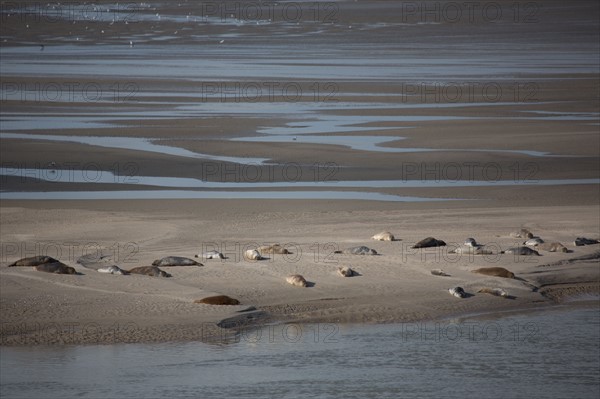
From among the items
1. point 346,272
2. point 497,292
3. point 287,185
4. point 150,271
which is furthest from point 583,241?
point 287,185

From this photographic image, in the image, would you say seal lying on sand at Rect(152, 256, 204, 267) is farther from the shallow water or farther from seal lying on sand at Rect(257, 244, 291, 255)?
the shallow water

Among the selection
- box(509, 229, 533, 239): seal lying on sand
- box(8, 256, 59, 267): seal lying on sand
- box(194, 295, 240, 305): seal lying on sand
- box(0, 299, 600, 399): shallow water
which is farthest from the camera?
box(509, 229, 533, 239): seal lying on sand

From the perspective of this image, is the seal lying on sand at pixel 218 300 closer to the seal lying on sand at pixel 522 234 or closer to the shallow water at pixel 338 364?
the shallow water at pixel 338 364

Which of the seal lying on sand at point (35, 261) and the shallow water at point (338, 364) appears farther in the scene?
the seal lying on sand at point (35, 261)

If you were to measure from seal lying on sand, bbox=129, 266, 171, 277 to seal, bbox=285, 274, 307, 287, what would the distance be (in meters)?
1.02

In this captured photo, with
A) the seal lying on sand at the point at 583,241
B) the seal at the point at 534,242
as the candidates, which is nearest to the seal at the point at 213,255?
the seal at the point at 534,242

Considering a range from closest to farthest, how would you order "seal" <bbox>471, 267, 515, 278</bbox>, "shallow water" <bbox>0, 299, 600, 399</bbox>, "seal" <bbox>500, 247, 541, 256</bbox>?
1. "shallow water" <bbox>0, 299, 600, 399</bbox>
2. "seal" <bbox>471, 267, 515, 278</bbox>
3. "seal" <bbox>500, 247, 541, 256</bbox>

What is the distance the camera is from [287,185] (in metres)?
14.5

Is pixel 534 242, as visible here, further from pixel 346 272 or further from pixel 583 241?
pixel 346 272

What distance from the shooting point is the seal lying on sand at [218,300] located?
28.1ft

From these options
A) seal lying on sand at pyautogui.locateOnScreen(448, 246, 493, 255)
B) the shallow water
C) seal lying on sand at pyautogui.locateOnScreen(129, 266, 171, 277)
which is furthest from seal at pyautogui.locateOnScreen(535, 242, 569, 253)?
seal lying on sand at pyautogui.locateOnScreen(129, 266, 171, 277)

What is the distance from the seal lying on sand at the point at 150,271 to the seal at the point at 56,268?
501 mm

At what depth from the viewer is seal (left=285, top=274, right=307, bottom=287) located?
29.8 ft

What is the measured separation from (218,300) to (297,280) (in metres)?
0.80
